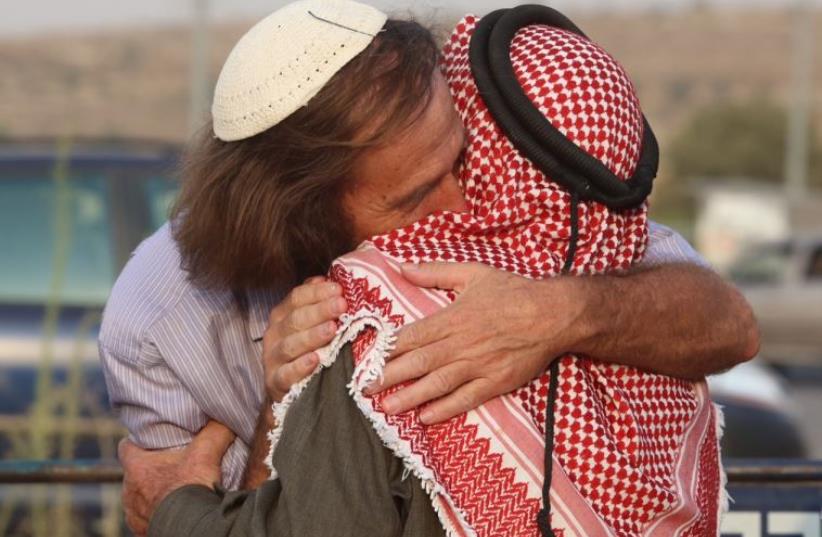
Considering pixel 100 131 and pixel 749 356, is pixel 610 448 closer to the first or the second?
pixel 749 356

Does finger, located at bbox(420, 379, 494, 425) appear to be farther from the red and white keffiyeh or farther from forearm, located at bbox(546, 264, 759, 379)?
forearm, located at bbox(546, 264, 759, 379)

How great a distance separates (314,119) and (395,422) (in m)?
0.45

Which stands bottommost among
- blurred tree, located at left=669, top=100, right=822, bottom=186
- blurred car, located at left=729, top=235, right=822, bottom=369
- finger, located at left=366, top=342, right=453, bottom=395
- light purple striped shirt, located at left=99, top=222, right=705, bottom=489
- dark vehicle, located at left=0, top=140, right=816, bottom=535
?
blurred tree, located at left=669, top=100, right=822, bottom=186

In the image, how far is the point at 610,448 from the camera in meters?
2.08

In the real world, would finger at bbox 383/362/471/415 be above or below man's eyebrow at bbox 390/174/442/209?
below

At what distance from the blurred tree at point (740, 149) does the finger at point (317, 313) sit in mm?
40131

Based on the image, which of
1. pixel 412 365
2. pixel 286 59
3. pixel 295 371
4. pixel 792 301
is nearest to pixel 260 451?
pixel 295 371

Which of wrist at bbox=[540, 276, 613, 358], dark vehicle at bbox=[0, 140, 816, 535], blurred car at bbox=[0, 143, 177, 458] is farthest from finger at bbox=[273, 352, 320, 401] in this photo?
blurred car at bbox=[0, 143, 177, 458]

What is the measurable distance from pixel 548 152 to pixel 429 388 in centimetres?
39

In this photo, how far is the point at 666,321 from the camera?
2.35m

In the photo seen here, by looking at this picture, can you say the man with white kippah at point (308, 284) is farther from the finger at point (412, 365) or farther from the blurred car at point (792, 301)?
the blurred car at point (792, 301)

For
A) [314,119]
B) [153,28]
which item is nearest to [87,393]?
[314,119]

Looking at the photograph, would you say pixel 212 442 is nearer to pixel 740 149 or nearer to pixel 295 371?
pixel 295 371

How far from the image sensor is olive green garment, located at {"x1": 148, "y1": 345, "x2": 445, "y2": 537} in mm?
2014
